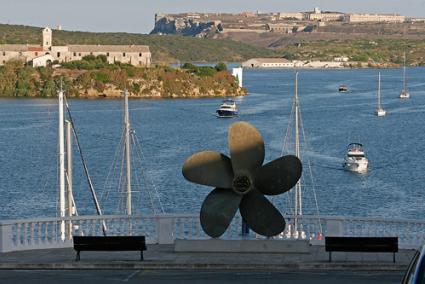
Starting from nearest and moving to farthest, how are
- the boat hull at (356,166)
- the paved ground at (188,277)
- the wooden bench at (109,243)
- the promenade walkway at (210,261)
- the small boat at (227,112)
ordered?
the paved ground at (188,277) < the promenade walkway at (210,261) < the wooden bench at (109,243) < the boat hull at (356,166) < the small boat at (227,112)

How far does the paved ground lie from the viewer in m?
19.6

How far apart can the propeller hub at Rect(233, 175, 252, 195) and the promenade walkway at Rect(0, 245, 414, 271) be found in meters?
1.22

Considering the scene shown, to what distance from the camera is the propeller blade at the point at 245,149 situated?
71.1 ft

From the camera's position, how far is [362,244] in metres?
20.8

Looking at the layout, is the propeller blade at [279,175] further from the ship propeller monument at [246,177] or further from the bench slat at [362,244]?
the bench slat at [362,244]

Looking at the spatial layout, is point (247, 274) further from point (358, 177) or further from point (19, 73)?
point (19, 73)

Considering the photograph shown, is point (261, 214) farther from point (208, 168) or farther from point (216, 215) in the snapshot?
point (208, 168)

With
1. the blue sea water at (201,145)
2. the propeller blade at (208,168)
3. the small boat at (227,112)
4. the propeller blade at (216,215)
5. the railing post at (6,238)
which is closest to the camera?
the propeller blade at (216,215)

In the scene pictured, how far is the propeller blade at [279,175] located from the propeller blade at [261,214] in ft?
0.69

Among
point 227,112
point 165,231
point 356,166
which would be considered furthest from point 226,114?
point 165,231

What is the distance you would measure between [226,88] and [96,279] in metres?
165

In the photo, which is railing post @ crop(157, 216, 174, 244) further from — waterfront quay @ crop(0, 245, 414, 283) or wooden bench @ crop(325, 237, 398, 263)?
wooden bench @ crop(325, 237, 398, 263)

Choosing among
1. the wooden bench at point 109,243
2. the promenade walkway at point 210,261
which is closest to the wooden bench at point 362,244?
the promenade walkway at point 210,261

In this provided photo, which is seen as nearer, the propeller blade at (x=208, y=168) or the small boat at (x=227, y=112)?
the propeller blade at (x=208, y=168)
